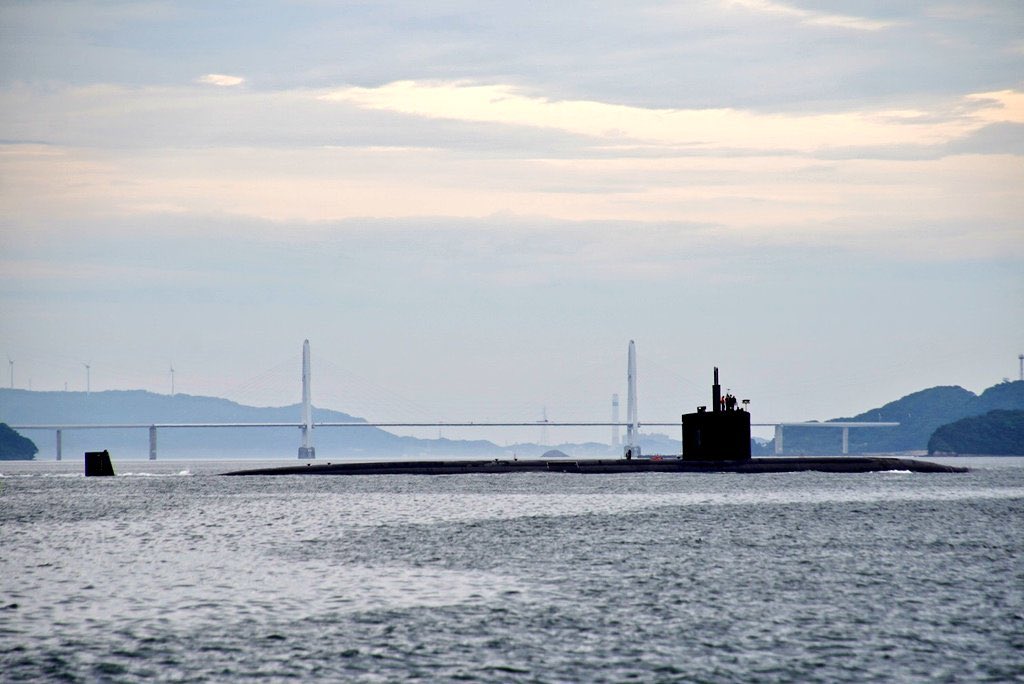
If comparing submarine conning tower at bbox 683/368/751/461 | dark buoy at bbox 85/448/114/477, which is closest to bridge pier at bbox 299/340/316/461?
dark buoy at bbox 85/448/114/477

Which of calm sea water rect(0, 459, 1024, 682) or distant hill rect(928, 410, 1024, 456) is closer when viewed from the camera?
calm sea water rect(0, 459, 1024, 682)

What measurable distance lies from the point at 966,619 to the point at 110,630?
39.3 feet

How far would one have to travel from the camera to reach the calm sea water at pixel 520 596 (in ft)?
52.6

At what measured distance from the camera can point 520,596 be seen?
22.3 m

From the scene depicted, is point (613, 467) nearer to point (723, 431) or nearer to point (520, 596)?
point (723, 431)

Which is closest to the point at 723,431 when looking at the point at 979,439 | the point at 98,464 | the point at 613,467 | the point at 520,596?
the point at 613,467

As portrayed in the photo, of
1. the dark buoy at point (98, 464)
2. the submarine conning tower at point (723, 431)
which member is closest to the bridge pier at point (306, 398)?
the dark buoy at point (98, 464)

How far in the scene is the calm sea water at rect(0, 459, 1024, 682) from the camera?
52.6ft

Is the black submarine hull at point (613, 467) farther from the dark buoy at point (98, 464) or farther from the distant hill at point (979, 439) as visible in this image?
the distant hill at point (979, 439)

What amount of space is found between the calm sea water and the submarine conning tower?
11.5 metres

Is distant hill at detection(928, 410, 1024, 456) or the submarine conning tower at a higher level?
the submarine conning tower

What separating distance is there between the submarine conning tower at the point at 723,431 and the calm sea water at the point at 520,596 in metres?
11.5

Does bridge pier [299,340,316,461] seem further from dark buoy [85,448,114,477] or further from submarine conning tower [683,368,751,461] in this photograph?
submarine conning tower [683,368,751,461]

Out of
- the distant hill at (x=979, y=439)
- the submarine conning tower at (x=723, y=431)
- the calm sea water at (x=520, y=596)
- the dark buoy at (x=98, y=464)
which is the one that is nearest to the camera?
the calm sea water at (x=520, y=596)
